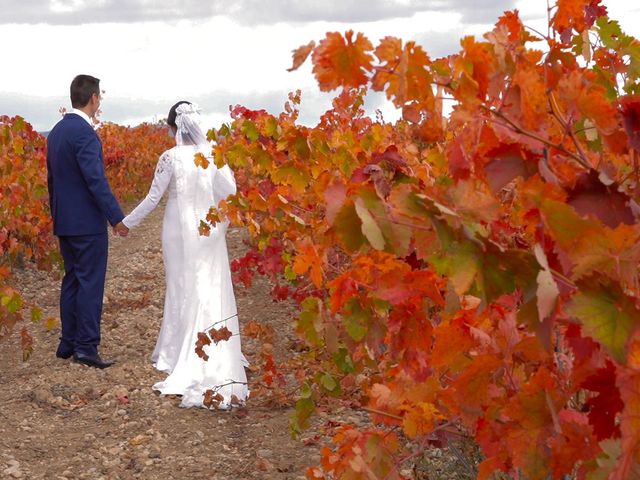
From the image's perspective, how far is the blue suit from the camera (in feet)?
19.3

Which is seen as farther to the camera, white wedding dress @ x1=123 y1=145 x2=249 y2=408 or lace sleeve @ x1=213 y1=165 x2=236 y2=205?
lace sleeve @ x1=213 y1=165 x2=236 y2=205

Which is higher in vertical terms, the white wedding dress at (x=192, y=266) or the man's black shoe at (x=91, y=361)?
the white wedding dress at (x=192, y=266)

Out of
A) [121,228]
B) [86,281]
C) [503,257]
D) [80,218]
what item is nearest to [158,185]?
[121,228]

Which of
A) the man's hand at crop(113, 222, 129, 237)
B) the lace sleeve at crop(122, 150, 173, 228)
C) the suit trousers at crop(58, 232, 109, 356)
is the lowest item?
the suit trousers at crop(58, 232, 109, 356)

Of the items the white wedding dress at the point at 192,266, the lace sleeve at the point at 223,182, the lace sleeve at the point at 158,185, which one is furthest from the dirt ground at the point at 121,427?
the lace sleeve at the point at 223,182

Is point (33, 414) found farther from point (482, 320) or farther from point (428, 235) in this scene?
point (428, 235)

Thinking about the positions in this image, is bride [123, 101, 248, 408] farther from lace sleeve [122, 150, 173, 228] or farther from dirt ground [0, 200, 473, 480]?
dirt ground [0, 200, 473, 480]

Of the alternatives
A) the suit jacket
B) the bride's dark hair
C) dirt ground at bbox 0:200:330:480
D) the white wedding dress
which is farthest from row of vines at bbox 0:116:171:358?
the bride's dark hair

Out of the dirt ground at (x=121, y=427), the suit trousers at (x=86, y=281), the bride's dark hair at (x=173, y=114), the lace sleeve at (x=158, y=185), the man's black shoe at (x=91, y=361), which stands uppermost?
the bride's dark hair at (x=173, y=114)

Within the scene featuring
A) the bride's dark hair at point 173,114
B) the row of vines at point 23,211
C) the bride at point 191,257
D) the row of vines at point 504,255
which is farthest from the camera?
the row of vines at point 23,211

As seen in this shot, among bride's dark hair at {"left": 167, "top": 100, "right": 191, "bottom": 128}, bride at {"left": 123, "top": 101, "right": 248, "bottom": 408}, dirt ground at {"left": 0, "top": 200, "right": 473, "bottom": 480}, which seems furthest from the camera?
bride's dark hair at {"left": 167, "top": 100, "right": 191, "bottom": 128}

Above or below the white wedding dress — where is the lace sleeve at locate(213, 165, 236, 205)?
above

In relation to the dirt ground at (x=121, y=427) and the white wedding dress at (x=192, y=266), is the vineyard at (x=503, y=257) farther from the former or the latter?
the white wedding dress at (x=192, y=266)

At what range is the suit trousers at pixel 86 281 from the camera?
6.09 metres
